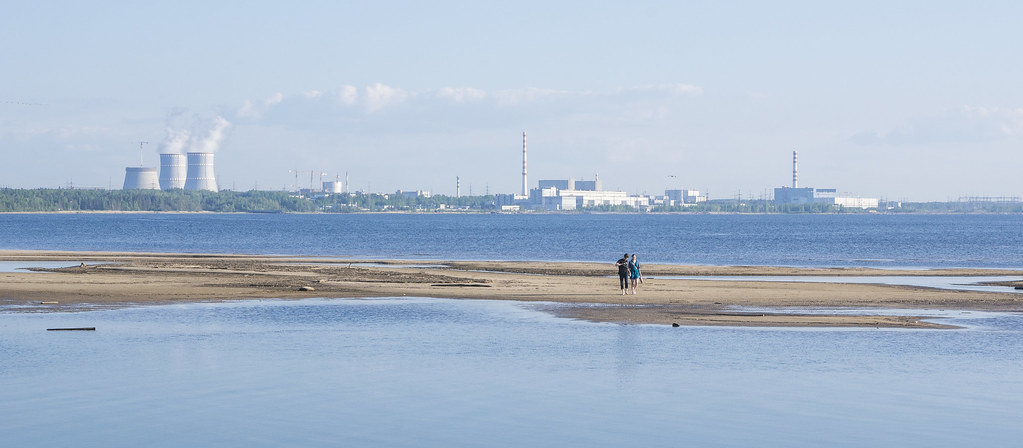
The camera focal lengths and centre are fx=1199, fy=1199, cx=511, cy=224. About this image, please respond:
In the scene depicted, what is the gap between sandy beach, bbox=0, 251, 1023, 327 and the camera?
43.4 metres

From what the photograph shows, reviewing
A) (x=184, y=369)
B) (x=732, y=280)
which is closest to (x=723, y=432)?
(x=184, y=369)

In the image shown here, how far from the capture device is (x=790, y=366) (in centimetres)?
2944

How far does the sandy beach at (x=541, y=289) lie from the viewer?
43.4 m

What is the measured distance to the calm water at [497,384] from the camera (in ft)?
70.6

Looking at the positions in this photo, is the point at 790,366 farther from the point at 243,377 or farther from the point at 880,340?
the point at 243,377

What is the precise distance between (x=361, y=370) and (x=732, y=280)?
38061 millimetres

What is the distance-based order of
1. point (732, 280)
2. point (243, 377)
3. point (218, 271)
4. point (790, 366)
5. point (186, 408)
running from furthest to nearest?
point (218, 271), point (732, 280), point (790, 366), point (243, 377), point (186, 408)

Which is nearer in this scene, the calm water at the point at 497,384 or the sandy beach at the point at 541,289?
the calm water at the point at 497,384

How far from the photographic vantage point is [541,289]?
181 ft

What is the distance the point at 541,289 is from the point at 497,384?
28774mm

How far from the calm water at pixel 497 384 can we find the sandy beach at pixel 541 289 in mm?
4958

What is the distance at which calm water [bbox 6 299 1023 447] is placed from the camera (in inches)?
847

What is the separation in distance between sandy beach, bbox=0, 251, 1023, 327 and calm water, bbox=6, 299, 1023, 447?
4958 mm

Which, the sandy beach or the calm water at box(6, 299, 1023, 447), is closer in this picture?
the calm water at box(6, 299, 1023, 447)
